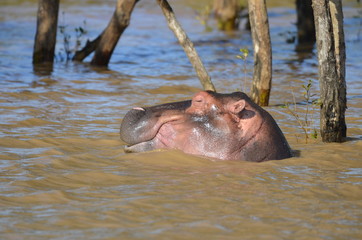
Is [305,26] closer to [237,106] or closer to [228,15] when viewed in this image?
[228,15]

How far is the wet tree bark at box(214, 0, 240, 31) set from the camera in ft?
51.1

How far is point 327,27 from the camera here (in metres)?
5.52

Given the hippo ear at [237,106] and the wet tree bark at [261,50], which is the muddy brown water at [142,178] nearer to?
the wet tree bark at [261,50]

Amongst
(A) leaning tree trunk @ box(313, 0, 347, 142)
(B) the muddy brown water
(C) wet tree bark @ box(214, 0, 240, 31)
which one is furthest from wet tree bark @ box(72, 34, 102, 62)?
(C) wet tree bark @ box(214, 0, 240, 31)

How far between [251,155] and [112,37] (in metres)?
5.25

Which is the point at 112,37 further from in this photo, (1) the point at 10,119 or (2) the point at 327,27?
(2) the point at 327,27

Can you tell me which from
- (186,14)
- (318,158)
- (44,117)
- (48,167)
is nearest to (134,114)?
(48,167)

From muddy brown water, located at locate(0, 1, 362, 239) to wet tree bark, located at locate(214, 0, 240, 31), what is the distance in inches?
262

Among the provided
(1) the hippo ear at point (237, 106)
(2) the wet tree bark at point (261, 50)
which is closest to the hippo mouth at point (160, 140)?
(1) the hippo ear at point (237, 106)

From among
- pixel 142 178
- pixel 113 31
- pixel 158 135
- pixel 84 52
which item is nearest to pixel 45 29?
pixel 84 52

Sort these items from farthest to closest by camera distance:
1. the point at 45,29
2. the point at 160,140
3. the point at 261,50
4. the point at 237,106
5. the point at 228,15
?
the point at 228,15
the point at 45,29
the point at 261,50
the point at 160,140
the point at 237,106

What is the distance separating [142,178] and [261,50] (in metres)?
2.94

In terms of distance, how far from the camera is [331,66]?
5.58 m

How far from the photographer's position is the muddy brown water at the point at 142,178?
11.8 ft
